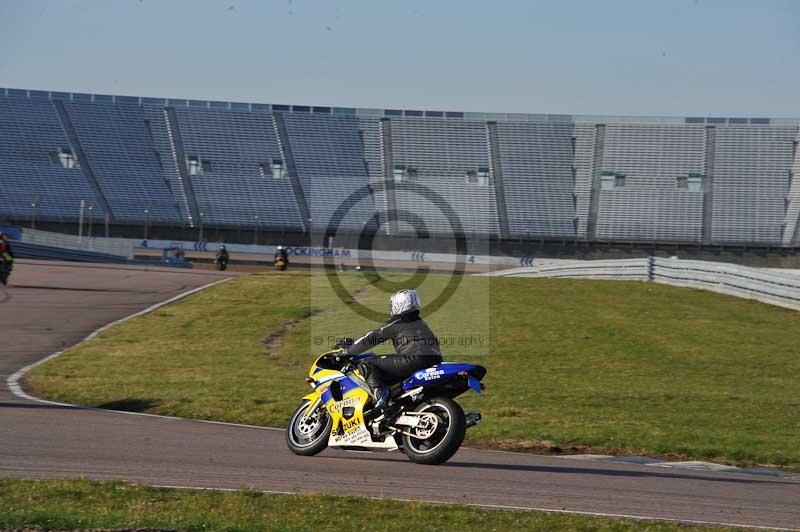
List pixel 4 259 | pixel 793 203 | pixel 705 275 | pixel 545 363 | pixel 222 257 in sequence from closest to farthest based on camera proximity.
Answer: pixel 545 363 < pixel 705 275 < pixel 4 259 < pixel 222 257 < pixel 793 203

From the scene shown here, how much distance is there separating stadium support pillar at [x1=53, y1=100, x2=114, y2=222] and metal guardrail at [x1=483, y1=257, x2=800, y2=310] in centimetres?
3887

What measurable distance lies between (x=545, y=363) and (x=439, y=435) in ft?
33.6

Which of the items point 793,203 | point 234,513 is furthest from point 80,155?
point 234,513

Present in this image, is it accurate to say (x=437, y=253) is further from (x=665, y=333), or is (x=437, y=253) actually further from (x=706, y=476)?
(x=706, y=476)

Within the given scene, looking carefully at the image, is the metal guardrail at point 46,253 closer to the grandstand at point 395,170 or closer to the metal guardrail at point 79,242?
the metal guardrail at point 79,242

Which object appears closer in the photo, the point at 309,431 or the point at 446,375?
the point at 446,375

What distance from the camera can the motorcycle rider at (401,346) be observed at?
32.1 feet

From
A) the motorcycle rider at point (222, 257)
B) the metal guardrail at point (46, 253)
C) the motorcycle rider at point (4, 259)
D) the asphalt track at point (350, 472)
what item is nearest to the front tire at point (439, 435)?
the asphalt track at point (350, 472)

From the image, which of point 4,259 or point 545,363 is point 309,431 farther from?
point 4,259

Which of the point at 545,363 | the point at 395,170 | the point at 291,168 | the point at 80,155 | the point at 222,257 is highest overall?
the point at 395,170

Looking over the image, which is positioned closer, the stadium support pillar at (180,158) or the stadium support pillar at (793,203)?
the stadium support pillar at (793,203)

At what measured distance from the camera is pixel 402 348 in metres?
9.84

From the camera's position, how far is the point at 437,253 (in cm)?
6762

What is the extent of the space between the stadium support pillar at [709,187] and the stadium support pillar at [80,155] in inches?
1591
